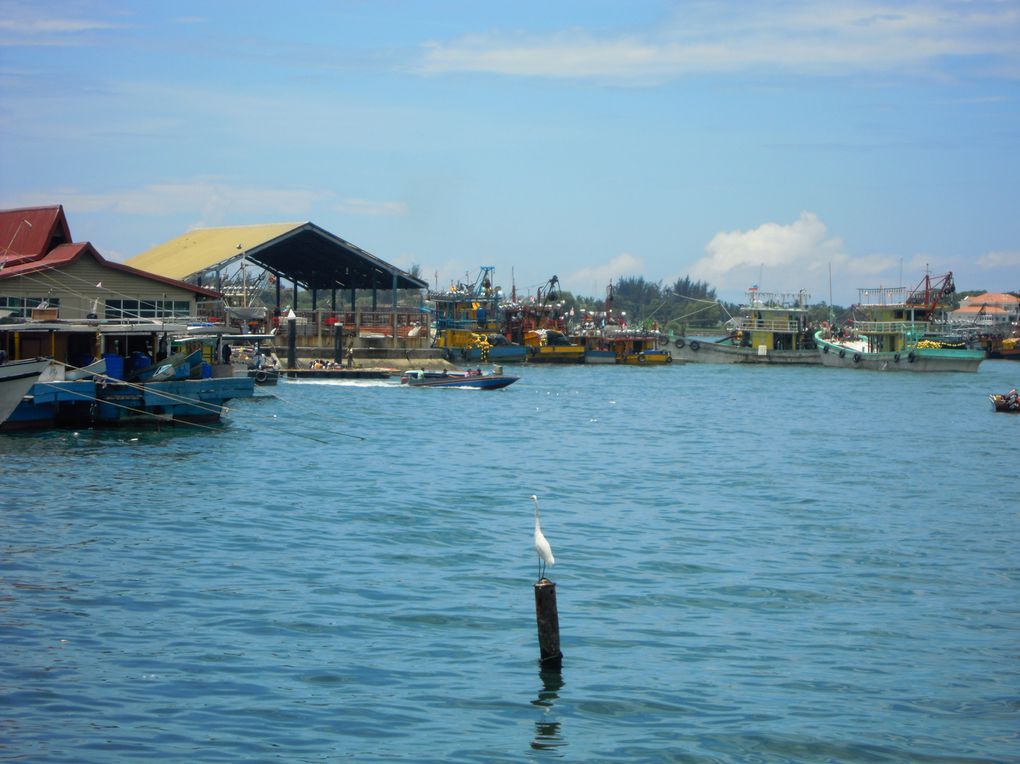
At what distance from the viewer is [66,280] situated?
142 feet

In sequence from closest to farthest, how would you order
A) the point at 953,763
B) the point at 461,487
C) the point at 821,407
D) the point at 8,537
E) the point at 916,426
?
the point at 953,763 < the point at 8,537 < the point at 461,487 < the point at 916,426 < the point at 821,407

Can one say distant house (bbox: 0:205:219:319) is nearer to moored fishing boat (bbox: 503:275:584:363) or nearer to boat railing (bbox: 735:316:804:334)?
moored fishing boat (bbox: 503:275:584:363)

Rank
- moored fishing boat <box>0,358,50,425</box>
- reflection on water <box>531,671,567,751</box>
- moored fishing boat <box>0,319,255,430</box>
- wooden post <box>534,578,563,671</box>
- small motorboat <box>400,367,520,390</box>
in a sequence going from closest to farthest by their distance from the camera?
1. reflection on water <box>531,671,567,751</box>
2. wooden post <box>534,578,563,671</box>
3. moored fishing boat <box>0,358,50,425</box>
4. moored fishing boat <box>0,319,255,430</box>
5. small motorboat <box>400,367,520,390</box>

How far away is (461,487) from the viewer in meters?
26.2

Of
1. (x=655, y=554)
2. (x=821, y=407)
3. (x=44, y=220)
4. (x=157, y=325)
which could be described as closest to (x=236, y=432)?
(x=157, y=325)

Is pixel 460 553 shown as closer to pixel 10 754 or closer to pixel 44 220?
pixel 10 754

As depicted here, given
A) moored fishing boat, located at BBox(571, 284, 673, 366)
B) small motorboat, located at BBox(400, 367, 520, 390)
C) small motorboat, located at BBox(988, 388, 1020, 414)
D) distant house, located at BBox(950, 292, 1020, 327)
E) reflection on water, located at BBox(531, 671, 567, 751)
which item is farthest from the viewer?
distant house, located at BBox(950, 292, 1020, 327)

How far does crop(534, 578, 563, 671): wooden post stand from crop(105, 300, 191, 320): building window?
3429cm

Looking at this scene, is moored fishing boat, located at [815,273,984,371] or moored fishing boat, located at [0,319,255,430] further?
moored fishing boat, located at [815,273,984,371]

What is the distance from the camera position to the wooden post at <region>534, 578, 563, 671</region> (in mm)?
11938

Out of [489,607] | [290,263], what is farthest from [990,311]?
[489,607]

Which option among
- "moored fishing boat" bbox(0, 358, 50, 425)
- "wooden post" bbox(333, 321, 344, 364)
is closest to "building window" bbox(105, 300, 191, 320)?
"moored fishing boat" bbox(0, 358, 50, 425)

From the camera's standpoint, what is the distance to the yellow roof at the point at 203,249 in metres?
61.8

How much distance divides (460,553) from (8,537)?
6910mm
